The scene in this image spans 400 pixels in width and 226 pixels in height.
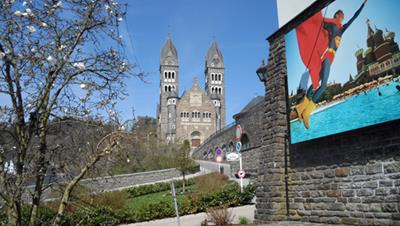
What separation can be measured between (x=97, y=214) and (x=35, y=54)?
8806 millimetres

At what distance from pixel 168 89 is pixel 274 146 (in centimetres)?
7941

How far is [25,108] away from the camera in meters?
5.11

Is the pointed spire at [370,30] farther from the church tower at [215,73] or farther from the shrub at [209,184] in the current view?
the church tower at [215,73]

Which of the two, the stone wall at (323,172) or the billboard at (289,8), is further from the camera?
the billboard at (289,8)

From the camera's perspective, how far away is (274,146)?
9.76m

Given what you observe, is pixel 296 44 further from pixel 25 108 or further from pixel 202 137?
pixel 202 137

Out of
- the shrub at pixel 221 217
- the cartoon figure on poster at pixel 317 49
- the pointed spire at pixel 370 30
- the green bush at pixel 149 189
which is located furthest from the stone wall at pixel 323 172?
the green bush at pixel 149 189

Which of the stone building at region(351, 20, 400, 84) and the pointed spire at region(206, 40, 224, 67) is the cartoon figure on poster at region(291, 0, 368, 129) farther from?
the pointed spire at region(206, 40, 224, 67)

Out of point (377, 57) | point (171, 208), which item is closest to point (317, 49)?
point (377, 57)

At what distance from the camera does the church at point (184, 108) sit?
3093 inches

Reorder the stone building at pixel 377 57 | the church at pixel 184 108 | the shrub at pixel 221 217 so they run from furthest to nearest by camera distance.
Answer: the church at pixel 184 108 → the shrub at pixel 221 217 → the stone building at pixel 377 57

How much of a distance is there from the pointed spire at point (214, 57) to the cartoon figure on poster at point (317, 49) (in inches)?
3384

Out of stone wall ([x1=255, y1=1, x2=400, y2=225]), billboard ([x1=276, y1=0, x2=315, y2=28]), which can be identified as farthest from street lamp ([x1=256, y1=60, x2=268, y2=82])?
billboard ([x1=276, y1=0, x2=315, y2=28])

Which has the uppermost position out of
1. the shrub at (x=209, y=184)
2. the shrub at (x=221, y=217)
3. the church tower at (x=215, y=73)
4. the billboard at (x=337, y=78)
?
the church tower at (x=215, y=73)
